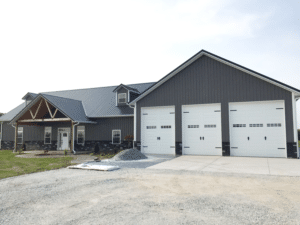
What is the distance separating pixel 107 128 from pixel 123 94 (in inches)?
141

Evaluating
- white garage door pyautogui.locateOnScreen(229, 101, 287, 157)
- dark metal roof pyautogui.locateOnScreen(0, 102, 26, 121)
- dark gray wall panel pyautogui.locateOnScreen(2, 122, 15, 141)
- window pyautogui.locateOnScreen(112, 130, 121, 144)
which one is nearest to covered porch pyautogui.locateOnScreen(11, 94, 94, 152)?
dark gray wall panel pyautogui.locateOnScreen(2, 122, 15, 141)

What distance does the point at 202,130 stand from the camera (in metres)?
16.5

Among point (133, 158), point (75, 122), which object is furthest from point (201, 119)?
point (75, 122)

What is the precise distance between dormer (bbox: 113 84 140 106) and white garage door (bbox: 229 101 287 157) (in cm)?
993

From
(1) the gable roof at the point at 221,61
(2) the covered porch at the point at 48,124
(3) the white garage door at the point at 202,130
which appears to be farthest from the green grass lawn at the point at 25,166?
(3) the white garage door at the point at 202,130

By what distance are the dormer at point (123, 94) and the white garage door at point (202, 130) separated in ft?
22.8

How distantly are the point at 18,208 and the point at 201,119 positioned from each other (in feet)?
42.8

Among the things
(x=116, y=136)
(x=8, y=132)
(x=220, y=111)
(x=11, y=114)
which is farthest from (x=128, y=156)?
(x=11, y=114)

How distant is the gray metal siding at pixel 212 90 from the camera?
14.8 metres

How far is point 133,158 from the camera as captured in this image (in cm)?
1423

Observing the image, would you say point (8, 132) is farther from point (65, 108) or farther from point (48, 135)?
point (65, 108)

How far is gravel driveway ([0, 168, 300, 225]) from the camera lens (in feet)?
15.8

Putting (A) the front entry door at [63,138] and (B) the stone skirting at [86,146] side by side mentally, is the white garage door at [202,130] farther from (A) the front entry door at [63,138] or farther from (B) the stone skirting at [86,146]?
(A) the front entry door at [63,138]

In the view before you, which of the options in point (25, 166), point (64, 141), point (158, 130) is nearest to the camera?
point (25, 166)
